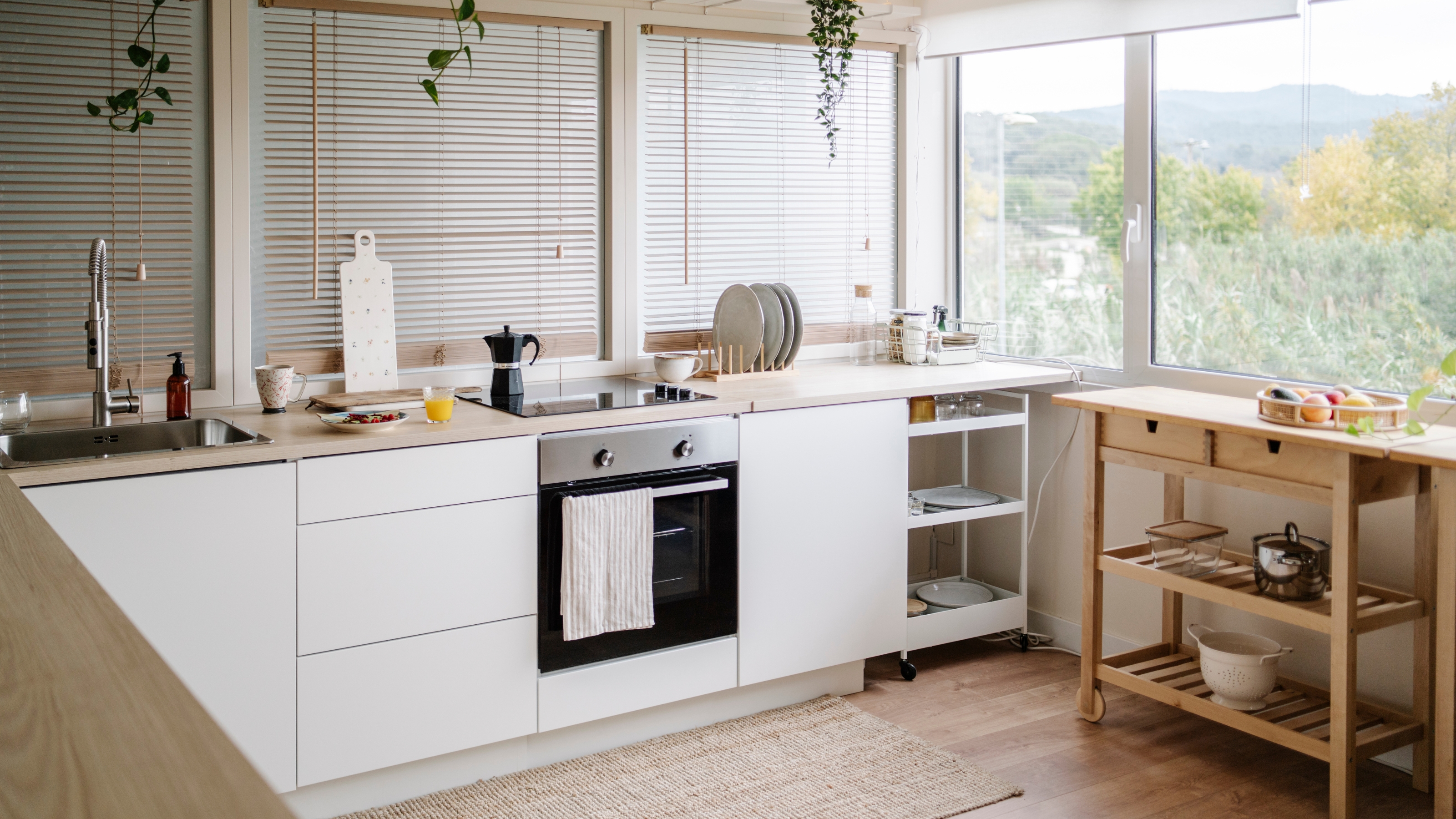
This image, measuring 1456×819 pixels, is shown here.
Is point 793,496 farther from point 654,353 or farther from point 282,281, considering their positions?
point 282,281

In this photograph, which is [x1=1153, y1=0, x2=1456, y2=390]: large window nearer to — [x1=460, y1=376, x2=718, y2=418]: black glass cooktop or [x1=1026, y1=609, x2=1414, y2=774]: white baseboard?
[x1=1026, y1=609, x2=1414, y2=774]: white baseboard

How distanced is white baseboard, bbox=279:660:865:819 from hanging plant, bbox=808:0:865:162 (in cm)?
172

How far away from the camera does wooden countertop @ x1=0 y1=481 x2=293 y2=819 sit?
0.54m

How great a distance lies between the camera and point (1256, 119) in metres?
3.20

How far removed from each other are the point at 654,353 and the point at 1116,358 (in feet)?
4.89

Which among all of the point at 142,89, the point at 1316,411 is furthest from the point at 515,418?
the point at 1316,411

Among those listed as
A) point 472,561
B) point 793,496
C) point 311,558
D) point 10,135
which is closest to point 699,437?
point 793,496

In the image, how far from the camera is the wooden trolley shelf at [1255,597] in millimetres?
2613

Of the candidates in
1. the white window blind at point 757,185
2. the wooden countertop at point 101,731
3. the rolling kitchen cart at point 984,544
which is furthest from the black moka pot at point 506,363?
the wooden countertop at point 101,731

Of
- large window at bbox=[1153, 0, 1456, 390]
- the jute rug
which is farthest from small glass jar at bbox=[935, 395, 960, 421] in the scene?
the jute rug

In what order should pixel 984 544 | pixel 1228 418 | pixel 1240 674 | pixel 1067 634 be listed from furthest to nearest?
pixel 984 544, pixel 1067 634, pixel 1240 674, pixel 1228 418

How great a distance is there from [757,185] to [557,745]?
1.92m

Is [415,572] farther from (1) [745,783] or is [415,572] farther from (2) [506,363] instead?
(1) [745,783]

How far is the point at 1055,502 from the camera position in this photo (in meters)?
3.84
